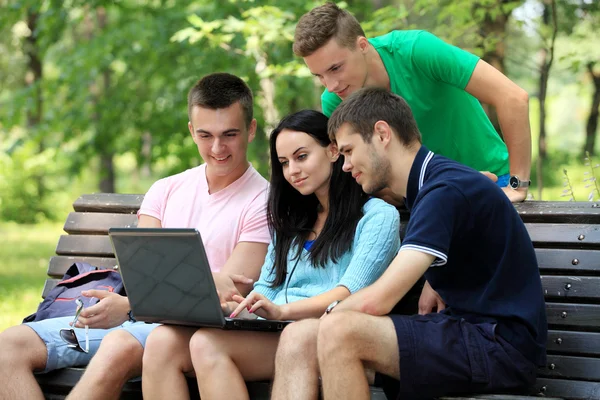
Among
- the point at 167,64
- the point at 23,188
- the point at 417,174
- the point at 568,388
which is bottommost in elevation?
the point at 23,188

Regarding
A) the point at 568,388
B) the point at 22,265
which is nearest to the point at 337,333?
the point at 568,388

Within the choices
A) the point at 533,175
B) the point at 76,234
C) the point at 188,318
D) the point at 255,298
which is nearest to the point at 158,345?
the point at 188,318

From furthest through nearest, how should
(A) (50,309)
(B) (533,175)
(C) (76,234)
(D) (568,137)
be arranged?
1. (D) (568,137)
2. (B) (533,175)
3. (C) (76,234)
4. (A) (50,309)

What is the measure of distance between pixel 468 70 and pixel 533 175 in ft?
53.0

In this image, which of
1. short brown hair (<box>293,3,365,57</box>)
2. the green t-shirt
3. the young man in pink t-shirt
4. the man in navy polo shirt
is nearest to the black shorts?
the man in navy polo shirt

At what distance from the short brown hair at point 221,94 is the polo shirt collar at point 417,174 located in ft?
3.79

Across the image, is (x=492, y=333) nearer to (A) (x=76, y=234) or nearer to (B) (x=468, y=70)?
(B) (x=468, y=70)

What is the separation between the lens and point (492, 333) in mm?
2949

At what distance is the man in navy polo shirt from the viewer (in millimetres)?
2842

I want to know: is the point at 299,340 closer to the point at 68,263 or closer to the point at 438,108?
the point at 438,108

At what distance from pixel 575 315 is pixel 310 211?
122 cm

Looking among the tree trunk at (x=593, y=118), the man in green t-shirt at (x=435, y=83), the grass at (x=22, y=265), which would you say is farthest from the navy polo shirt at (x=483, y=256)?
the tree trunk at (x=593, y=118)

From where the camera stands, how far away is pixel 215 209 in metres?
3.99

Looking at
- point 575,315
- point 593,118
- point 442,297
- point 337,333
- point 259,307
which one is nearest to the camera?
point 337,333
